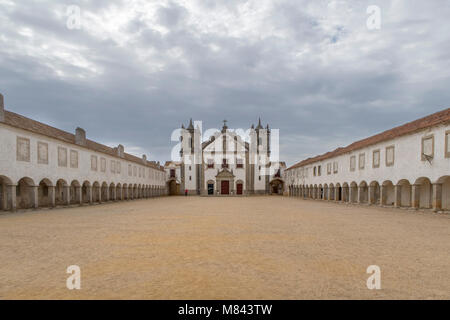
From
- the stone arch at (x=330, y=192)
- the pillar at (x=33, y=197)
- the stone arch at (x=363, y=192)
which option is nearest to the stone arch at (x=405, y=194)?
the stone arch at (x=363, y=192)

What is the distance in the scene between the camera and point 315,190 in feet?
119

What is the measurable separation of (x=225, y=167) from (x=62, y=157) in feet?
92.5

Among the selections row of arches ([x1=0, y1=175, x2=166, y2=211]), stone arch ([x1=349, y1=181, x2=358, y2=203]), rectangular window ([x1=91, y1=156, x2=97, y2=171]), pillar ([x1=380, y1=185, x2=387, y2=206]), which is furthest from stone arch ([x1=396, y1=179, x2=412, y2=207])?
rectangular window ([x1=91, y1=156, x2=97, y2=171])

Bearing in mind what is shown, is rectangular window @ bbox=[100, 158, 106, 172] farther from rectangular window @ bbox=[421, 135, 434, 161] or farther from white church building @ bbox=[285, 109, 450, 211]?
rectangular window @ bbox=[421, 135, 434, 161]

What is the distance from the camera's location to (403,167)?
17.5 metres

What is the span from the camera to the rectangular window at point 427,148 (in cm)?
1520

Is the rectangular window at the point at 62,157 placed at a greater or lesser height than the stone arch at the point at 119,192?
greater

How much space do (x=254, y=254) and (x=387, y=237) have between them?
4.79m

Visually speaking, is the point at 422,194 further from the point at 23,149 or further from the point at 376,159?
the point at 23,149

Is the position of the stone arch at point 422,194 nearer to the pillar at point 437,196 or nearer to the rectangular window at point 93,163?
the pillar at point 437,196

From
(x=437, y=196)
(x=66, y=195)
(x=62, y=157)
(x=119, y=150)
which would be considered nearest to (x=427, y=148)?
(x=437, y=196)

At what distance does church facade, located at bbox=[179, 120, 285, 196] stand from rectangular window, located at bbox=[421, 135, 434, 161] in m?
30.8

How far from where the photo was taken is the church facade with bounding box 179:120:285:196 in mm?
45156
